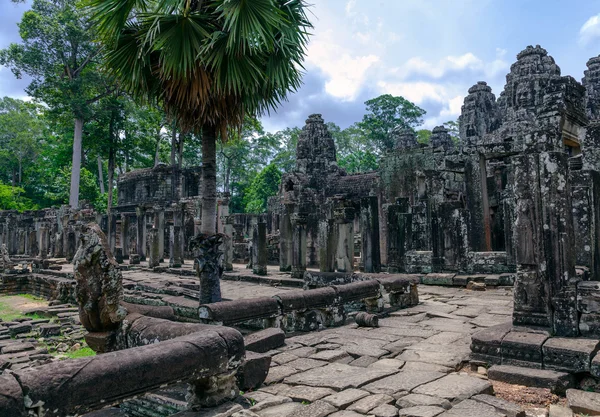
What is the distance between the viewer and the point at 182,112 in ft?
26.2

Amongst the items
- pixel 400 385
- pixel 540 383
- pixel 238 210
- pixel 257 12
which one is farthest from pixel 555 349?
pixel 238 210

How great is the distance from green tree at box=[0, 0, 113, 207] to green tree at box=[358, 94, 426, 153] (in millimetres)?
32366

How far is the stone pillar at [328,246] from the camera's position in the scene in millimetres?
11461

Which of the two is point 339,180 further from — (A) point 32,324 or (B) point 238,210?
(B) point 238,210

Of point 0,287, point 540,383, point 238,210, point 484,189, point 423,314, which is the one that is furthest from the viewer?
point 238,210

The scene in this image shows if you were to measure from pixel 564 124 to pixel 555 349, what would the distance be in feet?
18.0

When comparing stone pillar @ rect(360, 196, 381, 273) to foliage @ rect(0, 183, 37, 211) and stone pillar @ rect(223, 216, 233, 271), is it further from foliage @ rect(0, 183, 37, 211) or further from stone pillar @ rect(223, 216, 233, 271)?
foliage @ rect(0, 183, 37, 211)

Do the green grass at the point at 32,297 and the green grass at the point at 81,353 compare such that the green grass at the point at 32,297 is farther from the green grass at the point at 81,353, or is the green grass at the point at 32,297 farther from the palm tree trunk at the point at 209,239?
the palm tree trunk at the point at 209,239

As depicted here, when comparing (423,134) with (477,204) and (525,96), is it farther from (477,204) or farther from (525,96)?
(477,204)

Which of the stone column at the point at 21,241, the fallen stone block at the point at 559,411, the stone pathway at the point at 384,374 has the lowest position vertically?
the fallen stone block at the point at 559,411

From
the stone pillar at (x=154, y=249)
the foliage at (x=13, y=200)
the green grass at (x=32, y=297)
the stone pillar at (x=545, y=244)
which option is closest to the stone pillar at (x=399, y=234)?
the stone pillar at (x=545, y=244)

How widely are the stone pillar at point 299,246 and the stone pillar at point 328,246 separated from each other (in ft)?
4.26

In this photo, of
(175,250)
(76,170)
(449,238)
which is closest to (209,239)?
(449,238)

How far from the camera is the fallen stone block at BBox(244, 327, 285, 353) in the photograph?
5.29 metres
